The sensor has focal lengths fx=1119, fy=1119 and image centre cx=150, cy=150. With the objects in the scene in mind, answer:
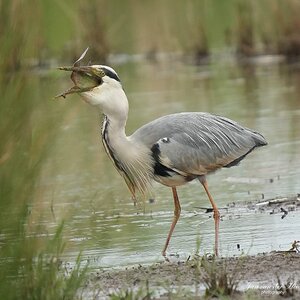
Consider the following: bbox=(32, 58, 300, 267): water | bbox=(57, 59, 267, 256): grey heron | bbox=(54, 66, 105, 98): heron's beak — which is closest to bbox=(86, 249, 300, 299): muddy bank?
bbox=(32, 58, 300, 267): water

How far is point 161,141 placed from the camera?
8.56 metres

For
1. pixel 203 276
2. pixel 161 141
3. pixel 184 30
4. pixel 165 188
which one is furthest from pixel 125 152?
pixel 184 30

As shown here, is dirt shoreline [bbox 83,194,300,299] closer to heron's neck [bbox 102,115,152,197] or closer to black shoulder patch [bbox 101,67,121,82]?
heron's neck [bbox 102,115,152,197]

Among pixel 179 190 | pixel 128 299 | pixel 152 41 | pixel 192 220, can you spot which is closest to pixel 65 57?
pixel 152 41

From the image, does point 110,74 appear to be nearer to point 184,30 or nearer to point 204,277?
point 204,277

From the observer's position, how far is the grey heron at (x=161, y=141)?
824 cm

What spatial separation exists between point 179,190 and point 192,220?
1577 millimetres

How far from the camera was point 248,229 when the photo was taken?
28.8ft

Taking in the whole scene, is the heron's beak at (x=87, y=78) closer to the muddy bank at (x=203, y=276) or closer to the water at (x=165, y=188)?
the water at (x=165, y=188)

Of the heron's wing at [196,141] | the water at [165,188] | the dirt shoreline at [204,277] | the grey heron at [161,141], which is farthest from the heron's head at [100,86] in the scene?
the dirt shoreline at [204,277]

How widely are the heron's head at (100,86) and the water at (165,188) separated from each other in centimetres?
13

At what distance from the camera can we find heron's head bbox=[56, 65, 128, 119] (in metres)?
8.20

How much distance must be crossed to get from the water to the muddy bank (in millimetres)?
176

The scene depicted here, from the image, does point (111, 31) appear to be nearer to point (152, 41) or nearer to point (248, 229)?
point (152, 41)
